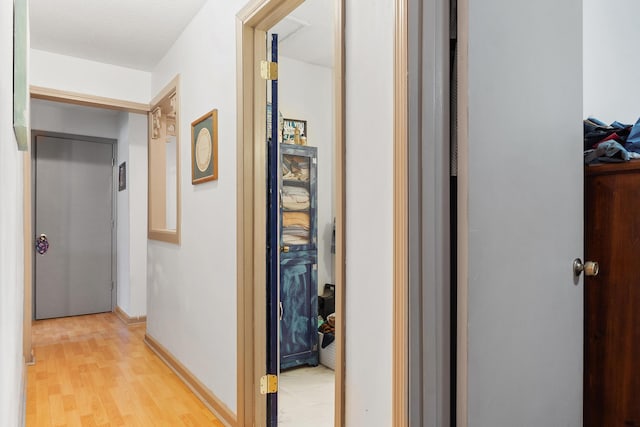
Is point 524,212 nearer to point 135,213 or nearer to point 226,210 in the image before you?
point 226,210

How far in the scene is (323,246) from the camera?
380 cm

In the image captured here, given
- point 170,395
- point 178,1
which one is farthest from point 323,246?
point 178,1

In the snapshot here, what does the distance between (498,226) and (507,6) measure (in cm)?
59

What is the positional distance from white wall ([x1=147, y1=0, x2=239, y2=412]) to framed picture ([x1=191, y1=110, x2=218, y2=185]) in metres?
0.05

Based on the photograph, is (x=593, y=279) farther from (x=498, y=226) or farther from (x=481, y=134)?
(x=481, y=134)

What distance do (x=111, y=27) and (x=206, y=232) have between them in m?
1.64

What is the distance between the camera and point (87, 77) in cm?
355

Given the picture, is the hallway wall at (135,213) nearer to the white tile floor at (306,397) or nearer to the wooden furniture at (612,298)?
the white tile floor at (306,397)

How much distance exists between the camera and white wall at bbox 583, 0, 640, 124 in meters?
1.85

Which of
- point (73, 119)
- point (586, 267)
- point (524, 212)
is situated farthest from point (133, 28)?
point (586, 267)

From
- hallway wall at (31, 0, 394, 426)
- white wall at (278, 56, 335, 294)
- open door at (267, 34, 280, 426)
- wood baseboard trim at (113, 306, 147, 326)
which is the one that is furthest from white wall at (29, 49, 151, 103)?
wood baseboard trim at (113, 306, 147, 326)

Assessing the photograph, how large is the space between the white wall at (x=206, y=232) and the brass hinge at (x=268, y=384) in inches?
7.1

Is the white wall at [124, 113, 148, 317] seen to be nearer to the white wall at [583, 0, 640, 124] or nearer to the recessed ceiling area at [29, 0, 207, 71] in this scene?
the recessed ceiling area at [29, 0, 207, 71]

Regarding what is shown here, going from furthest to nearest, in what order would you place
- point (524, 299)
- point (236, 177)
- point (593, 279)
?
point (236, 177) → point (593, 279) → point (524, 299)
